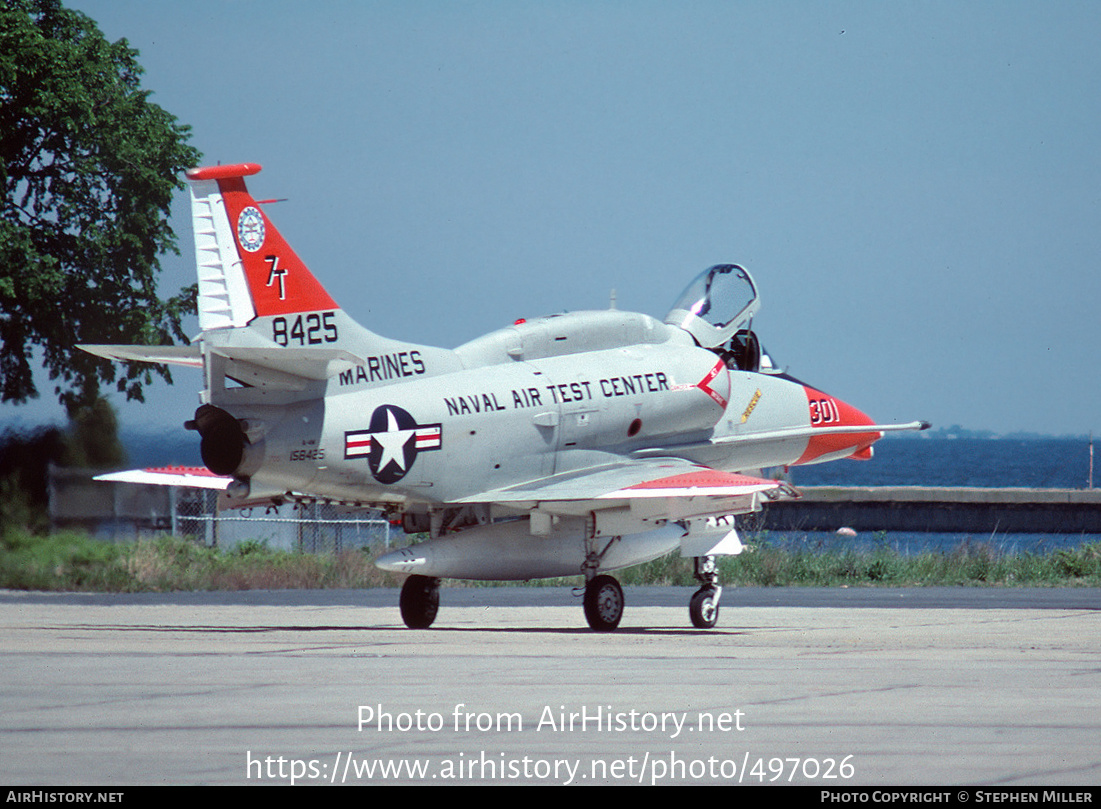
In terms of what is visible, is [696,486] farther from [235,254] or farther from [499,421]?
[235,254]

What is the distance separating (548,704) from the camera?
10125 millimetres

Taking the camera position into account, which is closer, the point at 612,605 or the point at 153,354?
the point at 153,354

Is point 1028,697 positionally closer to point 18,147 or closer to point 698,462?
point 698,462

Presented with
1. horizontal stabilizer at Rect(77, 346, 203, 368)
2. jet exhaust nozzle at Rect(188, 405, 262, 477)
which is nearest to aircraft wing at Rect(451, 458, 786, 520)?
jet exhaust nozzle at Rect(188, 405, 262, 477)

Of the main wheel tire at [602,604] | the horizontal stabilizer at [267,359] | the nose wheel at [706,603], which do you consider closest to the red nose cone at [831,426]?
the nose wheel at [706,603]

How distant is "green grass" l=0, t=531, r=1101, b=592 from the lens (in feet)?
91.4

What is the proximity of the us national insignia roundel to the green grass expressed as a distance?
1129 centimetres

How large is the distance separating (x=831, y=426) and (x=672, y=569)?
9.65 meters

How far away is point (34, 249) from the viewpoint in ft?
127

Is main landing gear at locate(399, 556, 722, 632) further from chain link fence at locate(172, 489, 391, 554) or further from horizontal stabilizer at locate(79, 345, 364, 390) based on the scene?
chain link fence at locate(172, 489, 391, 554)

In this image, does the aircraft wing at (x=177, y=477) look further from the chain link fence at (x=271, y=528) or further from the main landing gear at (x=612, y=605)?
the chain link fence at (x=271, y=528)

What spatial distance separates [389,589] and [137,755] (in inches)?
834

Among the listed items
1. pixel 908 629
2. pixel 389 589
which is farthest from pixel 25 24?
pixel 908 629

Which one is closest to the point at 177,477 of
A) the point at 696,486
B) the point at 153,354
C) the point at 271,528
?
the point at 153,354
